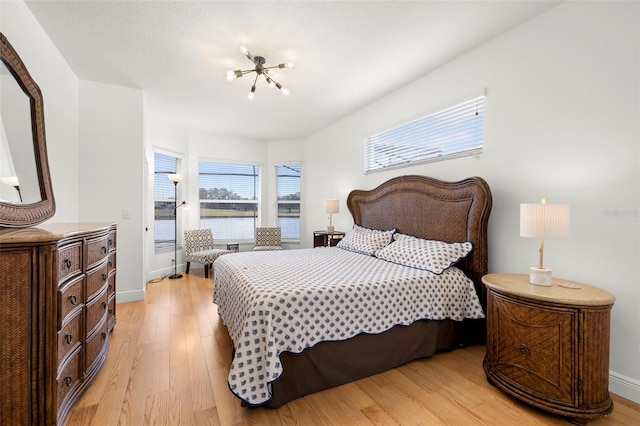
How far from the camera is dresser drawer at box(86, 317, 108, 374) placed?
5.96 ft

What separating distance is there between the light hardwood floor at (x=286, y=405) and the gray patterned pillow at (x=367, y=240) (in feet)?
4.20

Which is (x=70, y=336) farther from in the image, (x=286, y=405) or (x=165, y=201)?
(x=165, y=201)

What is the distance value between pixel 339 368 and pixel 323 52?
2.71m

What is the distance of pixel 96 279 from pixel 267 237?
3690mm

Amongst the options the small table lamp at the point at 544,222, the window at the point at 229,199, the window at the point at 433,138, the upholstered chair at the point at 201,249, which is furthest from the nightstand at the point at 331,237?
the small table lamp at the point at 544,222

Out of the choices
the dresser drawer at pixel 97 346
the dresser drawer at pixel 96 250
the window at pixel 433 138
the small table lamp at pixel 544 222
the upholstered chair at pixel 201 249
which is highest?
the window at pixel 433 138

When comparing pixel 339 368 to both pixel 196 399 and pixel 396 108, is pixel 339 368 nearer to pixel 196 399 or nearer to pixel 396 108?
pixel 196 399

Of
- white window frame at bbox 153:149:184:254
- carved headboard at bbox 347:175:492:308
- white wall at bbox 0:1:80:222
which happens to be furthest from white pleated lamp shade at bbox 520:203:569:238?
white window frame at bbox 153:149:184:254

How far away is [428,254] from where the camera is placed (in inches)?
98.2

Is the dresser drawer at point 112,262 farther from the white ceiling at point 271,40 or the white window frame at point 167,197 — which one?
the white window frame at point 167,197

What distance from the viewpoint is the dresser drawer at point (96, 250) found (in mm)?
1832

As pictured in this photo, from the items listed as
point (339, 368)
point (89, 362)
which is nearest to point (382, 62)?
point (339, 368)

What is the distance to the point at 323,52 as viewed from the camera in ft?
8.75

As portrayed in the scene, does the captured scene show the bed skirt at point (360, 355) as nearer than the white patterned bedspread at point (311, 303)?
No
